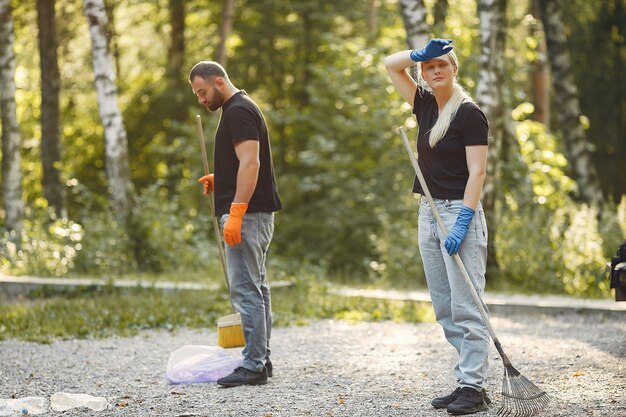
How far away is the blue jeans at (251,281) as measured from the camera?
639cm

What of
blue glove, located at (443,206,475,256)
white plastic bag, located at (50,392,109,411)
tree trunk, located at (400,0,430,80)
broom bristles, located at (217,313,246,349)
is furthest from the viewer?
tree trunk, located at (400,0,430,80)

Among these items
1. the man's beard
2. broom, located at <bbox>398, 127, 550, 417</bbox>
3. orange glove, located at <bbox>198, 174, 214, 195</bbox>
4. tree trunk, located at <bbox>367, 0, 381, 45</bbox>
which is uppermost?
tree trunk, located at <bbox>367, 0, 381, 45</bbox>

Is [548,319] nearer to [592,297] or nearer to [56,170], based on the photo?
[592,297]

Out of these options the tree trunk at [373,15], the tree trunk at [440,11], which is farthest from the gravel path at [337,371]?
the tree trunk at [373,15]

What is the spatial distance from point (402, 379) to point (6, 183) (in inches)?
405

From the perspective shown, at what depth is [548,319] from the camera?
33.6ft

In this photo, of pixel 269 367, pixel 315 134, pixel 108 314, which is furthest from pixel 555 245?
pixel 315 134

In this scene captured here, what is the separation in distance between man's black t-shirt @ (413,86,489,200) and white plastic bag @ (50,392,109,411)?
2200 mm

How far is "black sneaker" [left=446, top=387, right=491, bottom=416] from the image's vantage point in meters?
5.47

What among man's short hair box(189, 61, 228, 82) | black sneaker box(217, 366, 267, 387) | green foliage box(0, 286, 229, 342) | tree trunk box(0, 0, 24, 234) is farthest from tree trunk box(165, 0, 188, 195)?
man's short hair box(189, 61, 228, 82)

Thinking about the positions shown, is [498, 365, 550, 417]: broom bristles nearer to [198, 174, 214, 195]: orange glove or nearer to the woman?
the woman

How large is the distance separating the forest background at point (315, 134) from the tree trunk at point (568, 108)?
0.03 metres

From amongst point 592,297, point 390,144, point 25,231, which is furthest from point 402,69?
point 390,144

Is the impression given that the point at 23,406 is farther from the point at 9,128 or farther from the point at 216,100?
the point at 9,128
